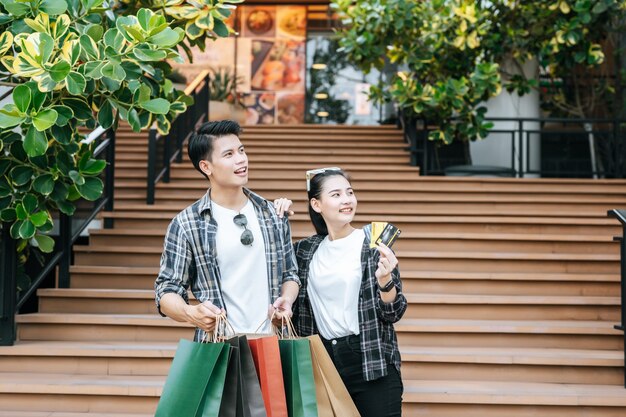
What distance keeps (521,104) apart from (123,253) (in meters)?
6.29

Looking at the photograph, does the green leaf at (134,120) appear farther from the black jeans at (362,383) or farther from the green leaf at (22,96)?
the black jeans at (362,383)

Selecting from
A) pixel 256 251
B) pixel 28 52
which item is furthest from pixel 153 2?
pixel 256 251

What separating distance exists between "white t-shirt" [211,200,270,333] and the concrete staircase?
97.8 inches

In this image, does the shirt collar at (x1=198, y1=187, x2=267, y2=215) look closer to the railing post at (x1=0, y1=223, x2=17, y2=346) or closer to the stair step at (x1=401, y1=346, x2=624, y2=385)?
the stair step at (x1=401, y1=346, x2=624, y2=385)

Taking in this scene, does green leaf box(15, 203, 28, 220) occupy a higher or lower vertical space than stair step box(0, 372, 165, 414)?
higher

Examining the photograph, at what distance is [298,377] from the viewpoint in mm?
2846

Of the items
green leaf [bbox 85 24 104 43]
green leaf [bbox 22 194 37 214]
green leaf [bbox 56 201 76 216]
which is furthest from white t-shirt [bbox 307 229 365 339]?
green leaf [bbox 56 201 76 216]

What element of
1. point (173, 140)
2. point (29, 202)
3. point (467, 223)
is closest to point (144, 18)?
point (29, 202)

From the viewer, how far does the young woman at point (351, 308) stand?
328 centimetres

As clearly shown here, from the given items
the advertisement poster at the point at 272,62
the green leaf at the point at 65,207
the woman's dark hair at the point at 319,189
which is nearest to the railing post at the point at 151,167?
the green leaf at the point at 65,207

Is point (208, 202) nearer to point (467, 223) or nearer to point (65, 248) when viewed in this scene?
point (65, 248)

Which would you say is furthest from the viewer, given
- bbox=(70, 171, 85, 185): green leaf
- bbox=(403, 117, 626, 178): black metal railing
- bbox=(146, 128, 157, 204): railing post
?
bbox=(403, 117, 626, 178): black metal railing

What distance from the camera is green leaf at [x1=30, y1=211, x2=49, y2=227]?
5488 mm

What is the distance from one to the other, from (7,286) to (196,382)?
3545mm
